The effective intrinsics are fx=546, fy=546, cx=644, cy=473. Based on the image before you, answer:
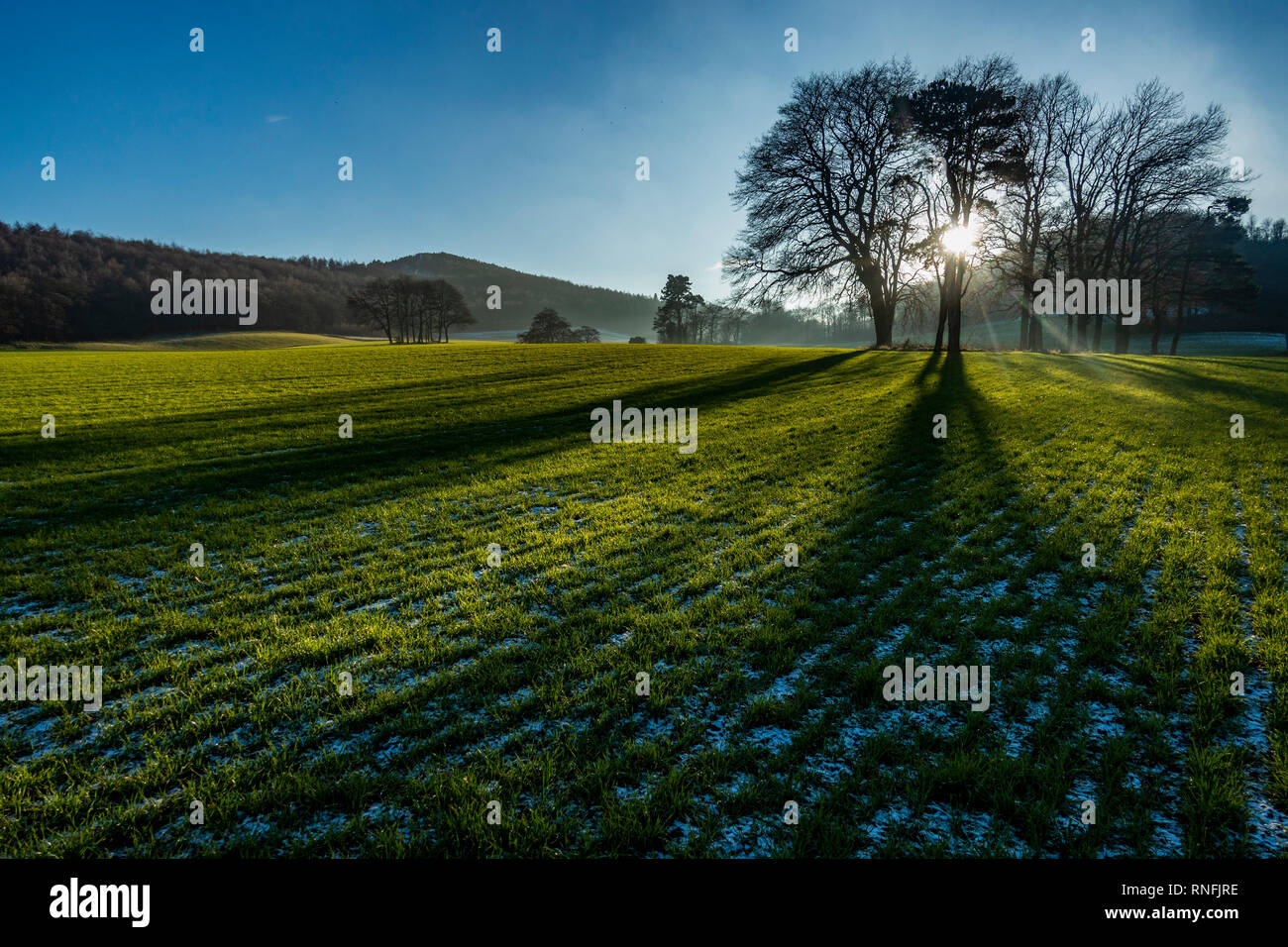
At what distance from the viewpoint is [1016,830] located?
9.53ft

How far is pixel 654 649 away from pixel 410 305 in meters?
100

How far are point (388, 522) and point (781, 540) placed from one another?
18.8 ft

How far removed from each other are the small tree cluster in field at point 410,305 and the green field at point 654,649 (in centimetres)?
8124
